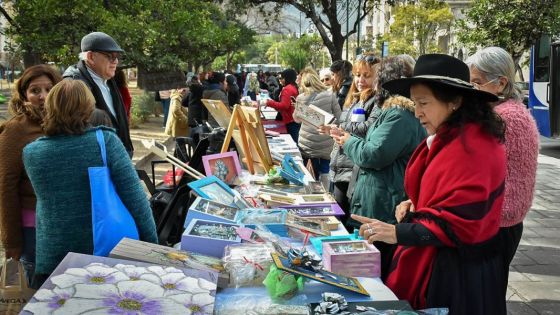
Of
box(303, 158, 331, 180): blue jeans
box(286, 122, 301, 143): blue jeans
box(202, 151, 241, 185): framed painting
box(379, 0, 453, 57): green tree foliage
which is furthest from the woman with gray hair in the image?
box(379, 0, 453, 57): green tree foliage

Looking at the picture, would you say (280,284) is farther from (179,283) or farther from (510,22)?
(510,22)

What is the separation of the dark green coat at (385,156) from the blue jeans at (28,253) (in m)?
1.91

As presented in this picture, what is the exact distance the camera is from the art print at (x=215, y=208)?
301 cm

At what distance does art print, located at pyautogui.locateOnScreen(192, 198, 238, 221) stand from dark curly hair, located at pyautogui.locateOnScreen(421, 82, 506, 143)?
55.8 inches

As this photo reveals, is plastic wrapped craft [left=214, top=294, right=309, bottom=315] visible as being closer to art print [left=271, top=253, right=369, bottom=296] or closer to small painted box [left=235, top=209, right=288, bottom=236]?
art print [left=271, top=253, right=369, bottom=296]

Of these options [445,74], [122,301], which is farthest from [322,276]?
[445,74]

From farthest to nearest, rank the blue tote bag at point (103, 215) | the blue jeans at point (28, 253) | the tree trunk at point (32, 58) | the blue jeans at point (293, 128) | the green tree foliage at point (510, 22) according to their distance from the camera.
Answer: the green tree foliage at point (510, 22) < the blue jeans at point (293, 128) < the tree trunk at point (32, 58) < the blue jeans at point (28, 253) < the blue tote bag at point (103, 215)

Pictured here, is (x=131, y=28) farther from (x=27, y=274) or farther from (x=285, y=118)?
(x=27, y=274)

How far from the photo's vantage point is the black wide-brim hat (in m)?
1.99

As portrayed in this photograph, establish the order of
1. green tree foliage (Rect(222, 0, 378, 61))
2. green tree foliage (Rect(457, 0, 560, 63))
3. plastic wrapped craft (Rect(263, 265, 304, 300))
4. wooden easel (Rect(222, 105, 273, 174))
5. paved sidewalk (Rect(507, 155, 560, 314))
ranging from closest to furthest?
plastic wrapped craft (Rect(263, 265, 304, 300)) < paved sidewalk (Rect(507, 155, 560, 314)) < wooden easel (Rect(222, 105, 273, 174)) < green tree foliage (Rect(222, 0, 378, 61)) < green tree foliage (Rect(457, 0, 560, 63))

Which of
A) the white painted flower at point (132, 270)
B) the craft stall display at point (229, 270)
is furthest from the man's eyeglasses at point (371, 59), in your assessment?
the white painted flower at point (132, 270)

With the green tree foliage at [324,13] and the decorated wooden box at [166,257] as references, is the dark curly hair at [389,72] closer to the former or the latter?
the decorated wooden box at [166,257]

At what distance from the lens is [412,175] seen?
225 centimetres

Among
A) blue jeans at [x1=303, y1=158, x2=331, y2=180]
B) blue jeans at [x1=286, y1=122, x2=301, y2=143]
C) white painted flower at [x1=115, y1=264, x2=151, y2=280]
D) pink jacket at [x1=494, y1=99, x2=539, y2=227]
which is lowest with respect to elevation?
blue jeans at [x1=303, y1=158, x2=331, y2=180]
